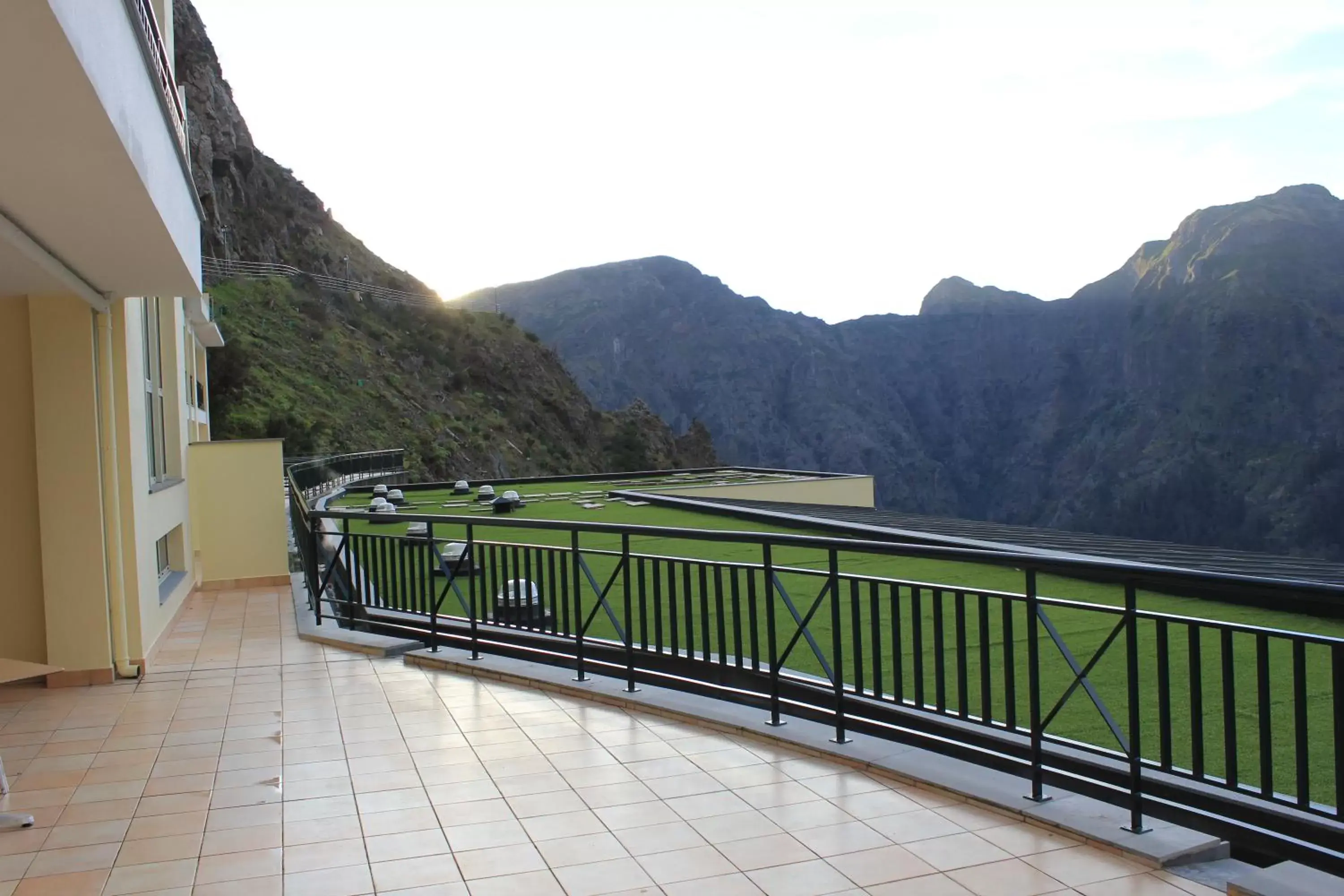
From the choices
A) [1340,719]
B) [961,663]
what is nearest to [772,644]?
[961,663]

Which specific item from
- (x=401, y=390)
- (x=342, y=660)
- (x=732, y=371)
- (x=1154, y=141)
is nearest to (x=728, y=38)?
(x=342, y=660)

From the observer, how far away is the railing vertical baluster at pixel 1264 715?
3.12 m

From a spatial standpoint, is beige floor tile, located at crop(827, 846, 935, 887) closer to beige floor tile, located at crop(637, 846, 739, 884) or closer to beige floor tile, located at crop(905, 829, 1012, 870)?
beige floor tile, located at crop(905, 829, 1012, 870)

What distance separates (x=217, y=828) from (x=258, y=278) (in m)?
55.1

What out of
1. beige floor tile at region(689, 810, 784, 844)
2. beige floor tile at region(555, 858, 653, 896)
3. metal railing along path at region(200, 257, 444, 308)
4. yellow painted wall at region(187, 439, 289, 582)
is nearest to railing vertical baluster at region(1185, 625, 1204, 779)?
beige floor tile at region(689, 810, 784, 844)

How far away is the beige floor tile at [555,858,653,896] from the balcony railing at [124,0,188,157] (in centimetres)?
381

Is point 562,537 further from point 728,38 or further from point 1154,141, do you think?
point 1154,141

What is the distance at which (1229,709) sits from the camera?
3277mm

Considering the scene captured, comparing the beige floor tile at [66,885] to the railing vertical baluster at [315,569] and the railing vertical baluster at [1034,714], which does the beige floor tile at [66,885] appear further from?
the railing vertical baluster at [315,569]

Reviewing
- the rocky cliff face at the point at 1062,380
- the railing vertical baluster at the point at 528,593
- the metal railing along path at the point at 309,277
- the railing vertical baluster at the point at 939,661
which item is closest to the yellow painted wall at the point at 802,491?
the railing vertical baluster at the point at 528,593

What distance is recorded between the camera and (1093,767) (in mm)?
3850

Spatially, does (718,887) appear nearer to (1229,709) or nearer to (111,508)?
(1229,709)

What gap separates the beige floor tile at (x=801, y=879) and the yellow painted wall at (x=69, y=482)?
19.6 feet

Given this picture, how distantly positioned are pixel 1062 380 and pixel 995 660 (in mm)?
128712
